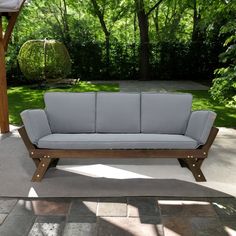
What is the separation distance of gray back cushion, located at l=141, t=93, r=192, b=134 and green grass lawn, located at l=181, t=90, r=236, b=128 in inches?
100

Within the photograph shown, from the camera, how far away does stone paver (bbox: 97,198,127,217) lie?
3.21 metres

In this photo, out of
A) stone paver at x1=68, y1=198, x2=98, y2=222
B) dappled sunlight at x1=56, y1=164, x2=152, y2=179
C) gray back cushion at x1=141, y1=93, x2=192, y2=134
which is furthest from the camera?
gray back cushion at x1=141, y1=93, x2=192, y2=134

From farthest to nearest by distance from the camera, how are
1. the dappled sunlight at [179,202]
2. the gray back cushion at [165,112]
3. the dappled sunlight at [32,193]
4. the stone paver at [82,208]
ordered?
the gray back cushion at [165,112]
the dappled sunlight at [32,193]
the dappled sunlight at [179,202]
the stone paver at [82,208]

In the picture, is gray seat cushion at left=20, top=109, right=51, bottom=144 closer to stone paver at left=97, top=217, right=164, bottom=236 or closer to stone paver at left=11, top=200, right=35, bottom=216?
stone paver at left=11, top=200, right=35, bottom=216

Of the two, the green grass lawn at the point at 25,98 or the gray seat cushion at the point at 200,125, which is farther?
the green grass lawn at the point at 25,98

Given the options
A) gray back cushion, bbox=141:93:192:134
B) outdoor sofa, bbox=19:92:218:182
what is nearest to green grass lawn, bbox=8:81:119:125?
outdoor sofa, bbox=19:92:218:182

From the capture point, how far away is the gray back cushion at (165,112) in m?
4.53

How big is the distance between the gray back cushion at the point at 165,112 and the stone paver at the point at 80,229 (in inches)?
73.6

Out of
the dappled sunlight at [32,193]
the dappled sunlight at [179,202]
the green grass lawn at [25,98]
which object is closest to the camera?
the dappled sunlight at [179,202]

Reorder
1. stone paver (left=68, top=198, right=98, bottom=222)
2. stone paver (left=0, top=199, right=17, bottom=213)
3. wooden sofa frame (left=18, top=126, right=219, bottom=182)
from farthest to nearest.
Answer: wooden sofa frame (left=18, top=126, right=219, bottom=182), stone paver (left=0, top=199, right=17, bottom=213), stone paver (left=68, top=198, right=98, bottom=222)

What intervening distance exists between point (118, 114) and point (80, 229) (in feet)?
6.46

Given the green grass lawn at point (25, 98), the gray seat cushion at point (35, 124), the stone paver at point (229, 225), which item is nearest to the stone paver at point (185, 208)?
the stone paver at point (229, 225)

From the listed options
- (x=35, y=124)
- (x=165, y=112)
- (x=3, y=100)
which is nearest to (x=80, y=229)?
(x=35, y=124)

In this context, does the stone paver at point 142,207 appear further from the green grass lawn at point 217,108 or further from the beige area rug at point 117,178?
the green grass lawn at point 217,108
